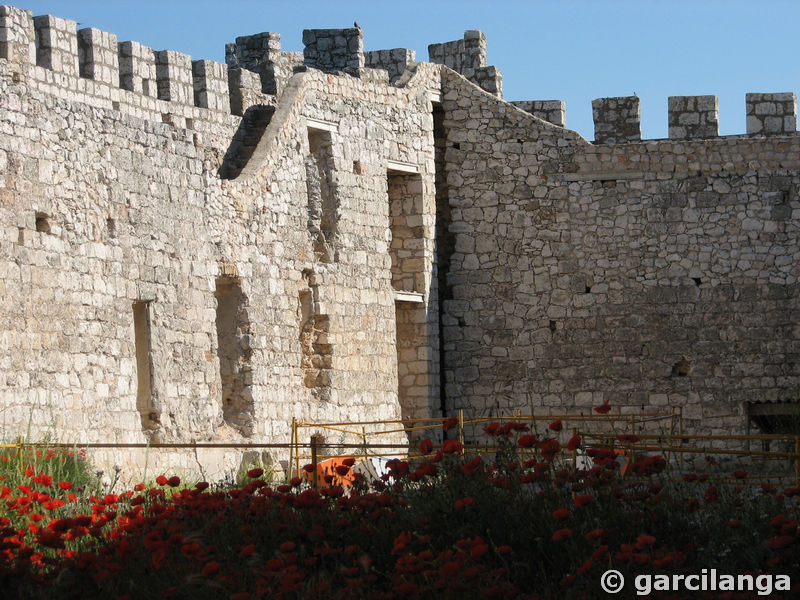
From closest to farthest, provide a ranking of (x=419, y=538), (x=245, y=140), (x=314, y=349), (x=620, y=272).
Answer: (x=419, y=538), (x=245, y=140), (x=314, y=349), (x=620, y=272)

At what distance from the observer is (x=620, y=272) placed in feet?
58.3

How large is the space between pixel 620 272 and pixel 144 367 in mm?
6530

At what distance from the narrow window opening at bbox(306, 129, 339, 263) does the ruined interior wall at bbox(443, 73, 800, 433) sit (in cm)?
227

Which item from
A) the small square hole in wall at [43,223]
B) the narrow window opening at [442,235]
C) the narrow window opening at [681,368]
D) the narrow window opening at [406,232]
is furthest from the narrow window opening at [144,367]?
the narrow window opening at [681,368]

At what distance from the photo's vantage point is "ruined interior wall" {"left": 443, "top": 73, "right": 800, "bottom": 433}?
17.5m

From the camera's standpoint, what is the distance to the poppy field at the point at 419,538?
21.2 feet

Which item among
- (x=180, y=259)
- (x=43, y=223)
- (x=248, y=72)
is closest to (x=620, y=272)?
(x=248, y=72)

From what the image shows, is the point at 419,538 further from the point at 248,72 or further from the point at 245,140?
the point at 248,72

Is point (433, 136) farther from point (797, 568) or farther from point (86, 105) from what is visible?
point (797, 568)

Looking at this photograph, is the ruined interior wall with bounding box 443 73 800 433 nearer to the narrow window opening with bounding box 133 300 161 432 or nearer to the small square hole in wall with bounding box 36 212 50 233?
the narrow window opening with bounding box 133 300 161 432

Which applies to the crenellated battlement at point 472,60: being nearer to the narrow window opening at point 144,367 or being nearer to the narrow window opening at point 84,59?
the narrow window opening at point 84,59

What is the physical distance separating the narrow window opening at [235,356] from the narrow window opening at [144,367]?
4.42 feet

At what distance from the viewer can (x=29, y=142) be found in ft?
39.9

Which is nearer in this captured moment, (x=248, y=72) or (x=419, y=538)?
(x=419, y=538)
